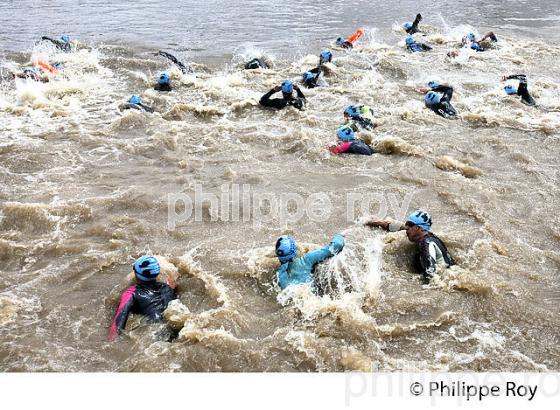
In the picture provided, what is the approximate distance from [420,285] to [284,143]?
17.6 feet

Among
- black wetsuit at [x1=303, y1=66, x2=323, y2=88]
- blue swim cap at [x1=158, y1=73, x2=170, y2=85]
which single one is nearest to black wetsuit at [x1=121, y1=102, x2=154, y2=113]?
blue swim cap at [x1=158, y1=73, x2=170, y2=85]

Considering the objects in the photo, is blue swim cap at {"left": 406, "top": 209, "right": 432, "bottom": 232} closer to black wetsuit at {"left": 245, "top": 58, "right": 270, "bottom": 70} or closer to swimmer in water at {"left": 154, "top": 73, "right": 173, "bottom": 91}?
swimmer in water at {"left": 154, "top": 73, "right": 173, "bottom": 91}

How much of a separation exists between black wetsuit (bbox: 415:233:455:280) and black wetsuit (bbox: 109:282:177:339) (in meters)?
3.22

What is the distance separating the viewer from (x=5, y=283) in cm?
609

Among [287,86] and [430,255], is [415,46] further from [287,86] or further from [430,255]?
[430,255]

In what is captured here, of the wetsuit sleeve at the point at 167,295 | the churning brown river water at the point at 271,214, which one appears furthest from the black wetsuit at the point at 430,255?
the wetsuit sleeve at the point at 167,295

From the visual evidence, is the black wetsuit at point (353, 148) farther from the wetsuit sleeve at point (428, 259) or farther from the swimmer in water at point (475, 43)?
the swimmer in water at point (475, 43)

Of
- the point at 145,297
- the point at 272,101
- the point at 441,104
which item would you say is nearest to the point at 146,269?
the point at 145,297

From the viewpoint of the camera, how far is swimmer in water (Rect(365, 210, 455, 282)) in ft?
19.8

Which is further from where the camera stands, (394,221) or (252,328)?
(394,221)

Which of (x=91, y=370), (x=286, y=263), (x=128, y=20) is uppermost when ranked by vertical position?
(x=128, y=20)

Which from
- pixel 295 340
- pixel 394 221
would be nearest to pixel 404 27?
pixel 394 221

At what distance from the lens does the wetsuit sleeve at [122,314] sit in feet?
17.1

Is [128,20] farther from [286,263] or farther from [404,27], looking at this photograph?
[286,263]
